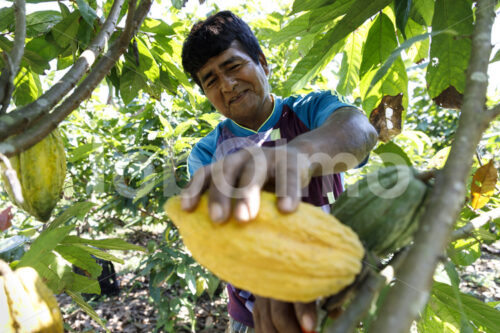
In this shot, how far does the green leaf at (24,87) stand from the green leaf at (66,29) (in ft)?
0.63

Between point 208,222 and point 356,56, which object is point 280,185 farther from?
point 356,56

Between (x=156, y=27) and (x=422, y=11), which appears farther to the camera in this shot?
(x=156, y=27)

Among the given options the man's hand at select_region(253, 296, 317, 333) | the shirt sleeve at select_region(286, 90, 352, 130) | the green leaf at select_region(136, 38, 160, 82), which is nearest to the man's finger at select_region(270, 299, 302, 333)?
the man's hand at select_region(253, 296, 317, 333)

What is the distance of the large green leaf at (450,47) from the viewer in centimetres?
113

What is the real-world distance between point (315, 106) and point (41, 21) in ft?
4.19

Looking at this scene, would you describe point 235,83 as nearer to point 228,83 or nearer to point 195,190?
point 228,83

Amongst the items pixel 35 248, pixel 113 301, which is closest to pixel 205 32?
pixel 35 248

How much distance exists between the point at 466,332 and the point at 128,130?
352cm

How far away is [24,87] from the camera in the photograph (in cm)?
146

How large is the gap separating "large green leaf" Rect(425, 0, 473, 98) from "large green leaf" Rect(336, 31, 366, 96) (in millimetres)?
607

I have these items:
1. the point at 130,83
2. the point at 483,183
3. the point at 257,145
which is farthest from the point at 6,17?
the point at 483,183

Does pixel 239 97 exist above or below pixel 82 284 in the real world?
above

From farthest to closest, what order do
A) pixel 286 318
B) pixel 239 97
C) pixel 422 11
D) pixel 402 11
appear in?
pixel 239 97
pixel 422 11
pixel 402 11
pixel 286 318

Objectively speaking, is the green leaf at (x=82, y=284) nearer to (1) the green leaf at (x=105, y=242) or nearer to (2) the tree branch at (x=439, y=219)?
(1) the green leaf at (x=105, y=242)
